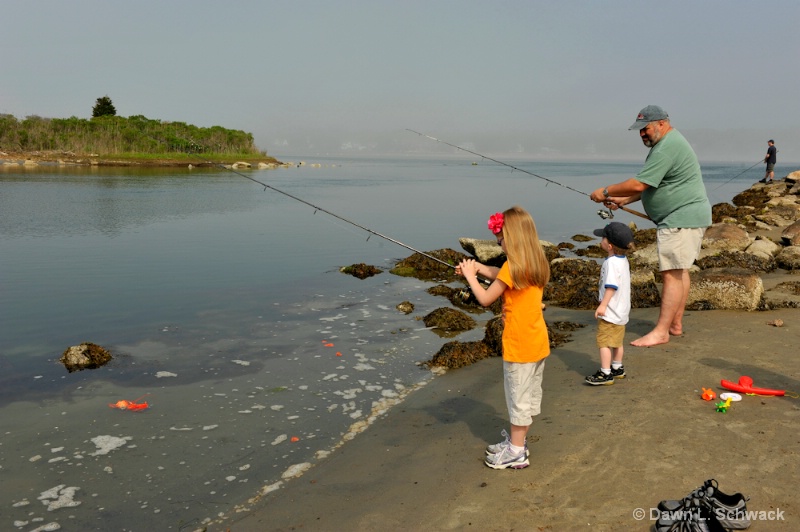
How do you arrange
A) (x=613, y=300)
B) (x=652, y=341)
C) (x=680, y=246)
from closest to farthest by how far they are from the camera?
(x=613, y=300) < (x=680, y=246) < (x=652, y=341)

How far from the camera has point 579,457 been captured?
439cm

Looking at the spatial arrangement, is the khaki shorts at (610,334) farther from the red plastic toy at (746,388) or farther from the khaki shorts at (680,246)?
the khaki shorts at (680,246)

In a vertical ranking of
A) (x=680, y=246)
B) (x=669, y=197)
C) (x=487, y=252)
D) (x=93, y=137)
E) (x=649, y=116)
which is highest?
(x=93, y=137)

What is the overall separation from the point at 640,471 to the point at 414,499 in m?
1.48

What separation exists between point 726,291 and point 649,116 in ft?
10.2

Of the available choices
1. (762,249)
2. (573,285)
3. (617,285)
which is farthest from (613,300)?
(762,249)

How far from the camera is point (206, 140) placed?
251ft

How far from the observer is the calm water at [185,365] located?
4.89 m

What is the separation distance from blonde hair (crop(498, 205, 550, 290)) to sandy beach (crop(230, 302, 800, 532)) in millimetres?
1305

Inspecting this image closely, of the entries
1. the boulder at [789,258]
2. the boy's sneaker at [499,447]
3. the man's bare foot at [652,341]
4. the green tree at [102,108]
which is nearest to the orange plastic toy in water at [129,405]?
the boy's sneaker at [499,447]

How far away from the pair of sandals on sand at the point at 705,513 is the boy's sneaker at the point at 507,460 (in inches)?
42.2

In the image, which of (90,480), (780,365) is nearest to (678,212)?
(780,365)

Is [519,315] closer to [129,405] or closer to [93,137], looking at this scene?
[129,405]

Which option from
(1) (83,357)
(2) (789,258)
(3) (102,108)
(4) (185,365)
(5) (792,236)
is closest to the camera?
(1) (83,357)
